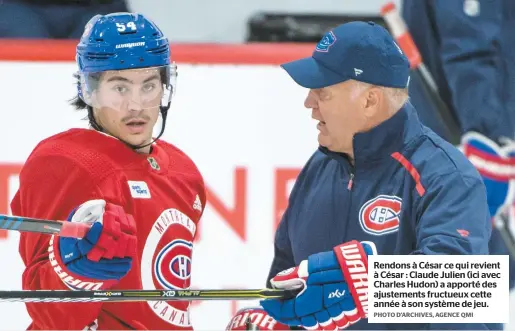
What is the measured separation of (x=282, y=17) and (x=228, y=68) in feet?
2.92

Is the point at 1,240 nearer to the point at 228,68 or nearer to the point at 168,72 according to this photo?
the point at 228,68

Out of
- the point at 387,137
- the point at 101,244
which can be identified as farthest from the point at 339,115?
the point at 101,244

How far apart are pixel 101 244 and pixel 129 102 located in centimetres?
35

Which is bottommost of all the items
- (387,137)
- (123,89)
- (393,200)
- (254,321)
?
(254,321)

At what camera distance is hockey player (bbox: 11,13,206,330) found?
216cm

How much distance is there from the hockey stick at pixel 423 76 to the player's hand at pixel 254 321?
1238 millimetres

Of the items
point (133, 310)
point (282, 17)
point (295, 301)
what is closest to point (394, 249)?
point (295, 301)

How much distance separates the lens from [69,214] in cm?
207

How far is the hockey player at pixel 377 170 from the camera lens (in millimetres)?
2221

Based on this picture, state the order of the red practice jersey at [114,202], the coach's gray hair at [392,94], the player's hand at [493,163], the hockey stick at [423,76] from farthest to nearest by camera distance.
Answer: the hockey stick at [423,76], the player's hand at [493,163], the coach's gray hair at [392,94], the red practice jersey at [114,202]

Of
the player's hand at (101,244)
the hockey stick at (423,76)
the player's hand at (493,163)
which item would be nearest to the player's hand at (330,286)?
the player's hand at (101,244)

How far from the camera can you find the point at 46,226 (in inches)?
77.8

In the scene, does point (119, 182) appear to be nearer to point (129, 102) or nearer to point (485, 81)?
point (129, 102)

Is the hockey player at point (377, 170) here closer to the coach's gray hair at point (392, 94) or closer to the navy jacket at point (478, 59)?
the coach's gray hair at point (392, 94)
